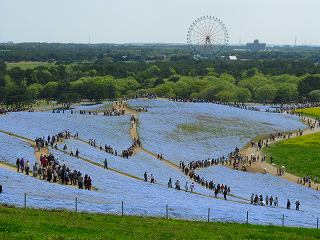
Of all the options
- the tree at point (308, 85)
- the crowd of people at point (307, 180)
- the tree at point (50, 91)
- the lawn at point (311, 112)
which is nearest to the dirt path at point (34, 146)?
the crowd of people at point (307, 180)

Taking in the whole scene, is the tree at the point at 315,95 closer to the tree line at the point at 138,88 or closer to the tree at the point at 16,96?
the tree line at the point at 138,88

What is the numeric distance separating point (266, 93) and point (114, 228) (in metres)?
113

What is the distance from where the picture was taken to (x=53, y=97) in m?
127

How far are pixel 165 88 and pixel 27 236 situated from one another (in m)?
115

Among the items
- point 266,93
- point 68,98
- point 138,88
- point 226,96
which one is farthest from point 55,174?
point 138,88

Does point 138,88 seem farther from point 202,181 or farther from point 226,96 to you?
point 202,181

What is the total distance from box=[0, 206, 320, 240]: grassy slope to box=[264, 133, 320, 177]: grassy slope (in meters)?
33.8

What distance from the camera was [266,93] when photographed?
132750mm

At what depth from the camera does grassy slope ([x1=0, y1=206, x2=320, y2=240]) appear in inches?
809

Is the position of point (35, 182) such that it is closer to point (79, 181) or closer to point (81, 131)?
point (79, 181)

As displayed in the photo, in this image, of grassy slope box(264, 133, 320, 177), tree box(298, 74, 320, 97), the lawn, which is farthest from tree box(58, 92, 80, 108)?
tree box(298, 74, 320, 97)

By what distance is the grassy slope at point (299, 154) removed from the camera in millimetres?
61250

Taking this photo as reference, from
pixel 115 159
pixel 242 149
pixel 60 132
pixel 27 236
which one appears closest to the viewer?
pixel 27 236

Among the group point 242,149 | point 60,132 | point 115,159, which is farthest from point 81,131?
point 242,149
